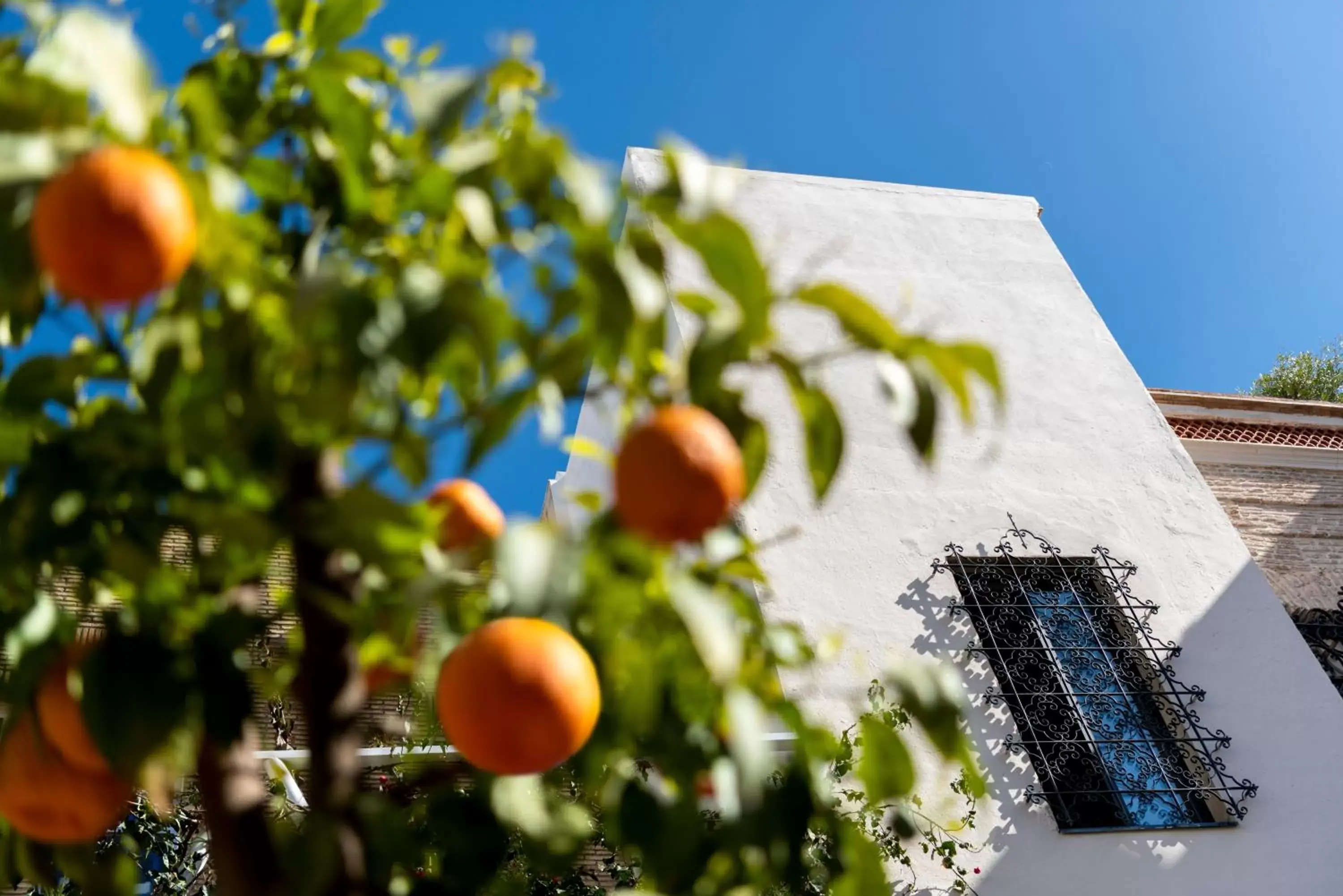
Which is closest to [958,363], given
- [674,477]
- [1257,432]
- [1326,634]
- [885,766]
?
[674,477]

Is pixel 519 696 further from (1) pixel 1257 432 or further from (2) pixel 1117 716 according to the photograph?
(1) pixel 1257 432

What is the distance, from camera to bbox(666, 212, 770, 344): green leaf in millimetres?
651

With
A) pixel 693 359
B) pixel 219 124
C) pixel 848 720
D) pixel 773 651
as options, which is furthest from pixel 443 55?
pixel 848 720

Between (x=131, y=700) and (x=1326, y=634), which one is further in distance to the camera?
(x=1326, y=634)

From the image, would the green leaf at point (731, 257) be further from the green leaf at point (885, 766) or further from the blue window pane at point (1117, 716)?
the blue window pane at point (1117, 716)

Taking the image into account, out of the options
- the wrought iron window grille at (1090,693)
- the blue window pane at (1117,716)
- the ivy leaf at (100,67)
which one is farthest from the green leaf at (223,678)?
the blue window pane at (1117,716)

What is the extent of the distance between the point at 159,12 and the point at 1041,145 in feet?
25.3

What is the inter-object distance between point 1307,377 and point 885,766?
1704cm

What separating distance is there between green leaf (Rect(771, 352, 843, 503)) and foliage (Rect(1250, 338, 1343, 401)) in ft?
53.9

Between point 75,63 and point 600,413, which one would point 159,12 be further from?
point 600,413

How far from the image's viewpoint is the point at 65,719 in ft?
2.49

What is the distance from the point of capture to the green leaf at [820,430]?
0.77 meters

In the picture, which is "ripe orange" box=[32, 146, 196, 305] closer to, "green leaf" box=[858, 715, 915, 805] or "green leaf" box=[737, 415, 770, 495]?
"green leaf" box=[737, 415, 770, 495]

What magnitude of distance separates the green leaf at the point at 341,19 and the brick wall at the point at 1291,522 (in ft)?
22.4
